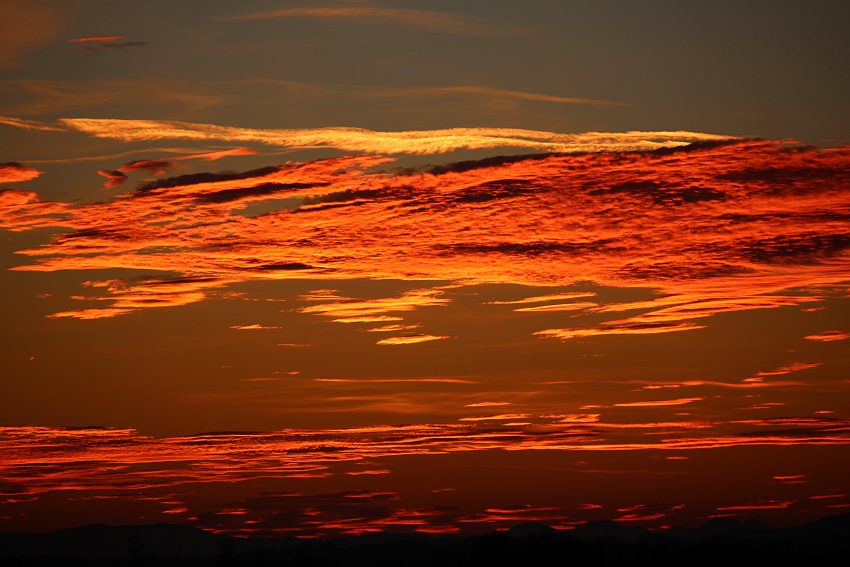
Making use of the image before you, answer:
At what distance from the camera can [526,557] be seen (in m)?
54.6

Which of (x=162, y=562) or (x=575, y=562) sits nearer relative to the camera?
(x=575, y=562)

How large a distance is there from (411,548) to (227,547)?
117741 mm

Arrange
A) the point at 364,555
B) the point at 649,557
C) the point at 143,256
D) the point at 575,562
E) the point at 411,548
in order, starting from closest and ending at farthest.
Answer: the point at 143,256, the point at 575,562, the point at 649,557, the point at 364,555, the point at 411,548

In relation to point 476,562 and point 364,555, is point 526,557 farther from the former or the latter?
point 364,555

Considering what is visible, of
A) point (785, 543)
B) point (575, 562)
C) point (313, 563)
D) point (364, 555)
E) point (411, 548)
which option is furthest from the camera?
point (411, 548)

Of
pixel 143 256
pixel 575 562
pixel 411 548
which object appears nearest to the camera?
pixel 143 256

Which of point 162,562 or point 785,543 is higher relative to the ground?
point 785,543

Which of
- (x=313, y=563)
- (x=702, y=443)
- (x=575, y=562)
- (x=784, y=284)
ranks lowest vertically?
(x=313, y=563)

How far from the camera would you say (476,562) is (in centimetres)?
5453

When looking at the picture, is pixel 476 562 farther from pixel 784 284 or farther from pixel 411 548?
pixel 411 548

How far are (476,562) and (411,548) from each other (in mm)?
128962

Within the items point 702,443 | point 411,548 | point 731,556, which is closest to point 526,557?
point 731,556

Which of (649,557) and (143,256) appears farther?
(649,557)

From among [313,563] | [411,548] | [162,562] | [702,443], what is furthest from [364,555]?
[702,443]
